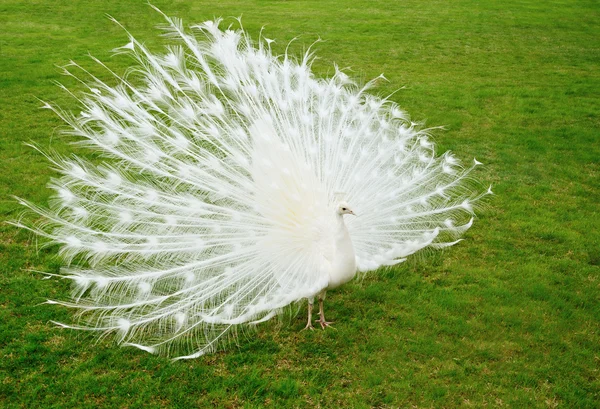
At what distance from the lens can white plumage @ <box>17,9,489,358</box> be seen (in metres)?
4.07

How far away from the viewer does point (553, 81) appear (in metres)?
10.9

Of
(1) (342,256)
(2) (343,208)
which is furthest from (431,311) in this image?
(2) (343,208)

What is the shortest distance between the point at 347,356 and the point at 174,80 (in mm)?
2750

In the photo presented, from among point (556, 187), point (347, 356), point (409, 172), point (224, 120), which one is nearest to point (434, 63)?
point (556, 187)

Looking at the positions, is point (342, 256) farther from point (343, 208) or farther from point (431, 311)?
point (431, 311)

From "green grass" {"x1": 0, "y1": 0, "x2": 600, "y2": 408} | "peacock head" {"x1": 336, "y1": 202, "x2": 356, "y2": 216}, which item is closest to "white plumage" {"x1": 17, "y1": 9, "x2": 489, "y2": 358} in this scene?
"peacock head" {"x1": 336, "y1": 202, "x2": 356, "y2": 216}

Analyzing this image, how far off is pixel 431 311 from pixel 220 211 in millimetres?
2004

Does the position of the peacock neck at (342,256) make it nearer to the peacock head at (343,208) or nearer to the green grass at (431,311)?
the peacock head at (343,208)

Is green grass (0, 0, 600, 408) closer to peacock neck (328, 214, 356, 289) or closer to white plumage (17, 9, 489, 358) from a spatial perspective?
white plumage (17, 9, 489, 358)

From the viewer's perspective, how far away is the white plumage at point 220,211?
13.4 feet

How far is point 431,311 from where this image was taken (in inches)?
185

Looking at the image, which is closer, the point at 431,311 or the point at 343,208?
the point at 343,208

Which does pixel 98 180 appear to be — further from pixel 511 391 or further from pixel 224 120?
pixel 511 391

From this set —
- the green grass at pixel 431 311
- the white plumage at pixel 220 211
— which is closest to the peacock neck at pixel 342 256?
the white plumage at pixel 220 211
